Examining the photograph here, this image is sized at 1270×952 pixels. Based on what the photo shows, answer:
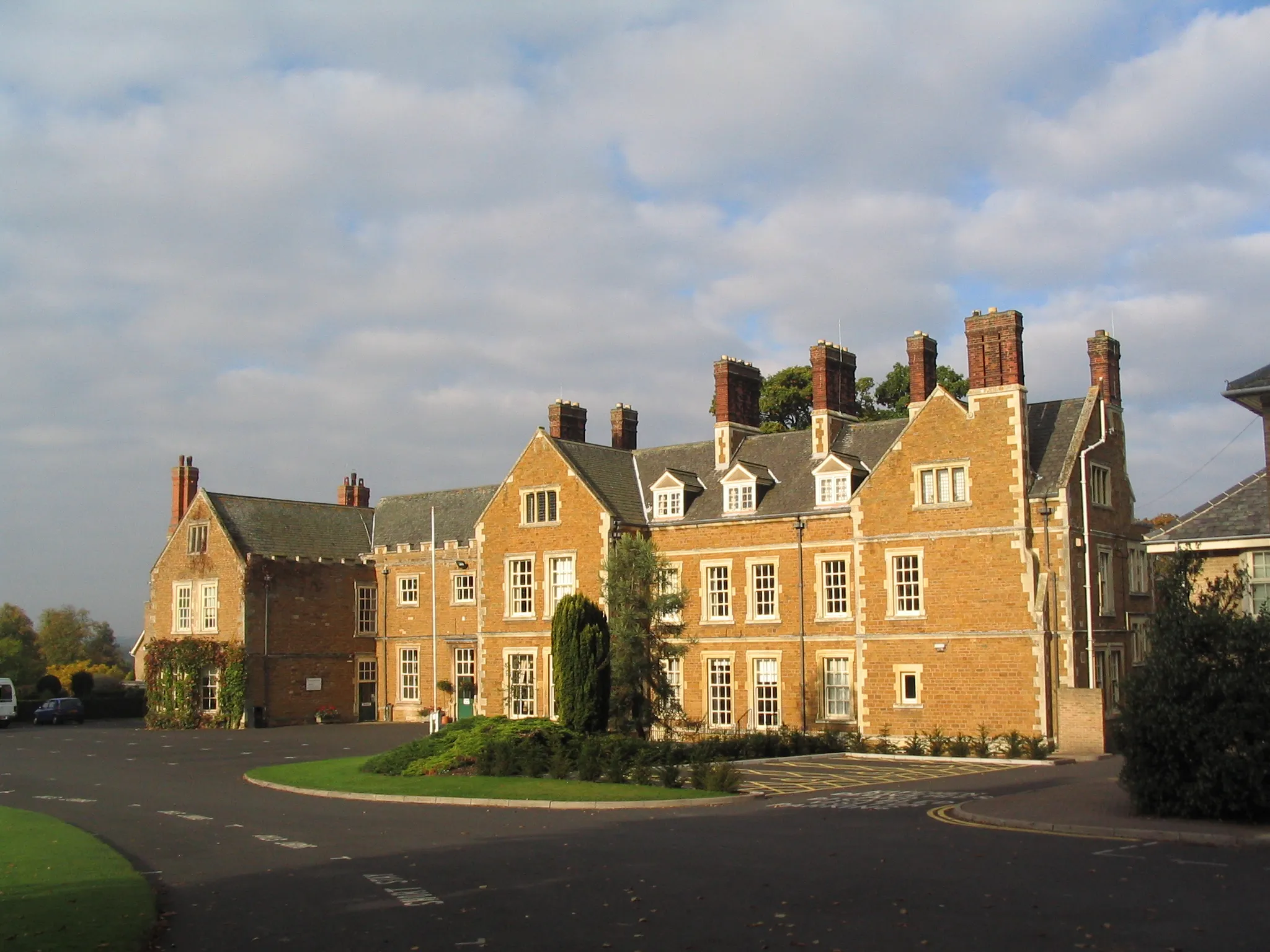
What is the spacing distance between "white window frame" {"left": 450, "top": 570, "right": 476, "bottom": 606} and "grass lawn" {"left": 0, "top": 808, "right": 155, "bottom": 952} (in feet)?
121

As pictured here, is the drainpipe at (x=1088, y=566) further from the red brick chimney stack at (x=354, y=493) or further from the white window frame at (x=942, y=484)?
the red brick chimney stack at (x=354, y=493)

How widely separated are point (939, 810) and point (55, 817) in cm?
1639

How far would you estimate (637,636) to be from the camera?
3891cm

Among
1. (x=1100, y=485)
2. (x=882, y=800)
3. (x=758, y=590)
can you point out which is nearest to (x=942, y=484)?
(x=1100, y=485)

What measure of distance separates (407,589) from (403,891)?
151ft

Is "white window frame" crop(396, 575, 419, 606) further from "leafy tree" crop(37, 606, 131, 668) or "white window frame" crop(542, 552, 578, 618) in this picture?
"leafy tree" crop(37, 606, 131, 668)

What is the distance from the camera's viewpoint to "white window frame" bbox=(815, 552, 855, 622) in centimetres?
4138

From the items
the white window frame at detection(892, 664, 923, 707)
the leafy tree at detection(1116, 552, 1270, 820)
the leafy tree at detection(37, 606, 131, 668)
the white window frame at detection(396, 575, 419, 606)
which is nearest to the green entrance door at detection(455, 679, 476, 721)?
the white window frame at detection(396, 575, 419, 606)

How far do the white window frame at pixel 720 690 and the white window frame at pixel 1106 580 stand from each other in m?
12.6

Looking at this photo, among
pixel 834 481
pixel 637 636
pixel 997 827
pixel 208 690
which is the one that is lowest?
pixel 997 827

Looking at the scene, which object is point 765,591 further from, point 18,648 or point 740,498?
point 18,648

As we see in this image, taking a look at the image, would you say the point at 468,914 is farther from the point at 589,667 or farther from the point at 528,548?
the point at 528,548

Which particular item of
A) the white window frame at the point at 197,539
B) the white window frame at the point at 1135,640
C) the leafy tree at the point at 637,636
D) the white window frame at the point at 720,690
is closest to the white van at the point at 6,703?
the white window frame at the point at 197,539

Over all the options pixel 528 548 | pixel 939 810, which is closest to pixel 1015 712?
pixel 939 810
